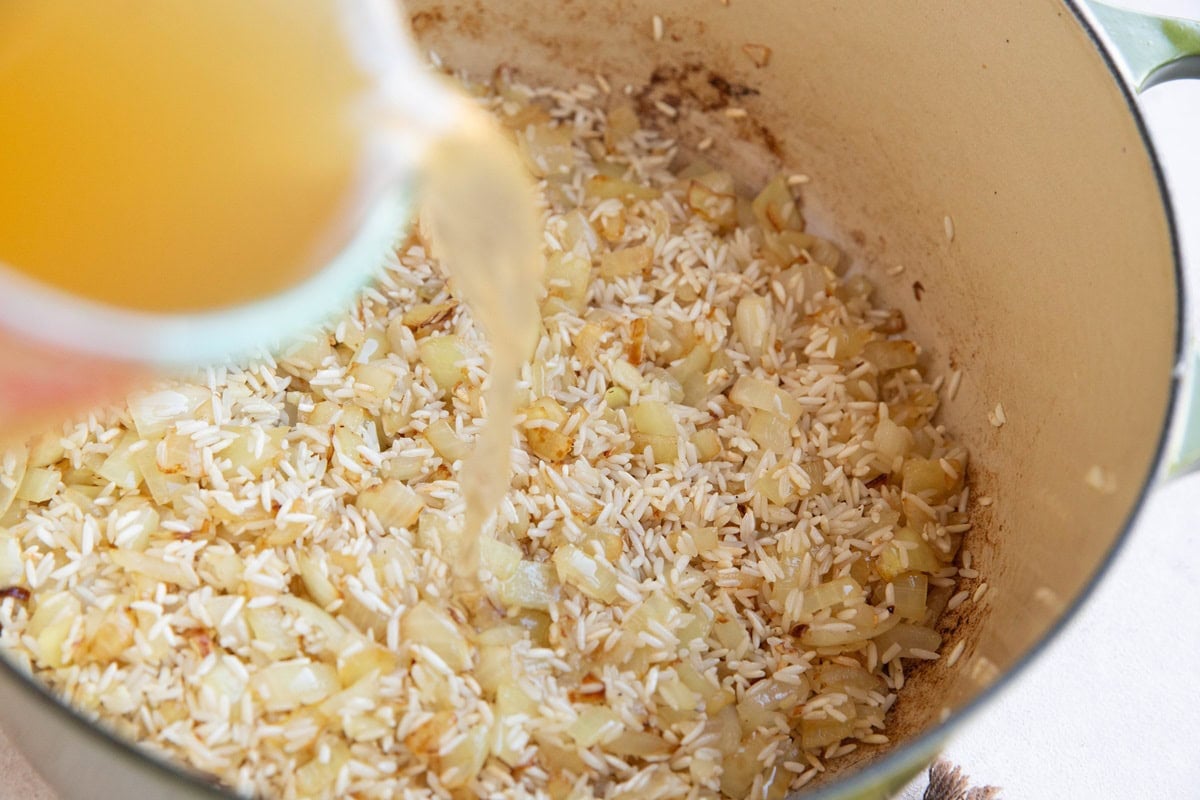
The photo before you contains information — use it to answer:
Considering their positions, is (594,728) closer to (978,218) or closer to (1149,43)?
(978,218)

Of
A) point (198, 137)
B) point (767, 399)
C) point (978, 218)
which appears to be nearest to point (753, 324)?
point (767, 399)

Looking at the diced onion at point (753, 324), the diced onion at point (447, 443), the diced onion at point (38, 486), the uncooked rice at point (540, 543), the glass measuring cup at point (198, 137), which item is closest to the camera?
the glass measuring cup at point (198, 137)

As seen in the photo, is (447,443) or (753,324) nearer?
(447,443)

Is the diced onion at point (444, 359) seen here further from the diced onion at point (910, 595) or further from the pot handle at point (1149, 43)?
the pot handle at point (1149, 43)

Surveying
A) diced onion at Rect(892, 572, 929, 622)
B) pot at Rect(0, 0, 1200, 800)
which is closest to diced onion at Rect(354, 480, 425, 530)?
pot at Rect(0, 0, 1200, 800)

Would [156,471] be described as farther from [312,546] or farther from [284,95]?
[284,95]

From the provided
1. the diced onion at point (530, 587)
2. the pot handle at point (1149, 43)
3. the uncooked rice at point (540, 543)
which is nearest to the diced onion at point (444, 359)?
the uncooked rice at point (540, 543)

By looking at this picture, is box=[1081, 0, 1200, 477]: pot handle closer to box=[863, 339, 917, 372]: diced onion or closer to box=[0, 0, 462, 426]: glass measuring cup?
box=[863, 339, 917, 372]: diced onion
